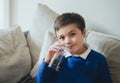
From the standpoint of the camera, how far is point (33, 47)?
1.87 m

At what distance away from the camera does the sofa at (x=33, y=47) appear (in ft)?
4.74

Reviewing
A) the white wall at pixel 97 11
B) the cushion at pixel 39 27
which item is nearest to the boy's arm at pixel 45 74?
the cushion at pixel 39 27

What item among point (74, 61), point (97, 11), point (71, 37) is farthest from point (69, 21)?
point (97, 11)

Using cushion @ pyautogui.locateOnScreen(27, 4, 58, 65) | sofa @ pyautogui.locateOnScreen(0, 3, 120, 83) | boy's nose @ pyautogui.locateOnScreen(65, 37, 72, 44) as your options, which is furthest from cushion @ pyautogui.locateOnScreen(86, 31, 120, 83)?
cushion @ pyautogui.locateOnScreen(27, 4, 58, 65)

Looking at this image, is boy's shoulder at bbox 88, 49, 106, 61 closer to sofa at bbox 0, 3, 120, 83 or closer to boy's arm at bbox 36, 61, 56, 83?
sofa at bbox 0, 3, 120, 83

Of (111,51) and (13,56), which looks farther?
(13,56)

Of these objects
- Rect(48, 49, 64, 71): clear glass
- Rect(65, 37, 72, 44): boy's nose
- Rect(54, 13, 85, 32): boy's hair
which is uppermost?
Rect(54, 13, 85, 32): boy's hair

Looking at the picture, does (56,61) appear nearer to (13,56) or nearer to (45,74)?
(45,74)

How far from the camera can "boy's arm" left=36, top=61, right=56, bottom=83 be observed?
138cm

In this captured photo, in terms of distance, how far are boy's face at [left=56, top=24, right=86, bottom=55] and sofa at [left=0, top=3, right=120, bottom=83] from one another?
17 centimetres

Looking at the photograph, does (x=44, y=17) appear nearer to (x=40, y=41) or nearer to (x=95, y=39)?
(x=40, y=41)

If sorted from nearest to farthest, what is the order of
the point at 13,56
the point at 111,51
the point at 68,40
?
the point at 68,40
the point at 111,51
the point at 13,56

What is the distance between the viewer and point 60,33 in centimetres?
137

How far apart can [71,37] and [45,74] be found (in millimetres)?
274
